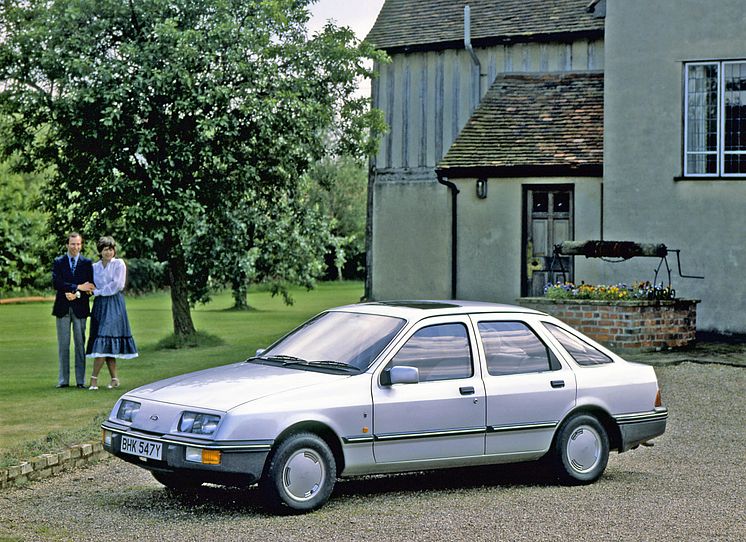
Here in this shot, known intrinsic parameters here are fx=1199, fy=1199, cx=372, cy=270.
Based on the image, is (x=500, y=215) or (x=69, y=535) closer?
(x=69, y=535)

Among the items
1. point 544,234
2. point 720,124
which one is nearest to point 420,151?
point 544,234

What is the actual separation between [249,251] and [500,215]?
522 centimetres

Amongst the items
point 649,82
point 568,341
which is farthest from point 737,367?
point 568,341

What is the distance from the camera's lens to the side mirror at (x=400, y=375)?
27.1 feet

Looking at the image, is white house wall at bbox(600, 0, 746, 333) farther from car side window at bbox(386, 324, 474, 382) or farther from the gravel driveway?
car side window at bbox(386, 324, 474, 382)

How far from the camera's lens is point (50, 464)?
9.38m

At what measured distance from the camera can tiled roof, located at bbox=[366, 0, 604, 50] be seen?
27.0 meters

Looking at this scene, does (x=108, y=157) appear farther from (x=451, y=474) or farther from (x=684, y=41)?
(x=451, y=474)

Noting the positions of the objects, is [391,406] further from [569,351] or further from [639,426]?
[639,426]

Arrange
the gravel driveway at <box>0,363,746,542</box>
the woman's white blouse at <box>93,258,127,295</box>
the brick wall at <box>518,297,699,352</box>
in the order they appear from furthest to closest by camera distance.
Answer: the brick wall at <box>518,297,699,352</box> → the woman's white blouse at <box>93,258,127,295</box> → the gravel driveway at <box>0,363,746,542</box>

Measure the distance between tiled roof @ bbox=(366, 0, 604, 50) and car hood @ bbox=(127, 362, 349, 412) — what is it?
63.8ft

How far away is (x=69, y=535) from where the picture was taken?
23.8 feet

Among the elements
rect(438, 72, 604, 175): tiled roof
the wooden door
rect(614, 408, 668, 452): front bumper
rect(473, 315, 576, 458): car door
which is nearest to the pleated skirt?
rect(473, 315, 576, 458): car door

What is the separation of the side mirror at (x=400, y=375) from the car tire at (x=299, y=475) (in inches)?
26.0
